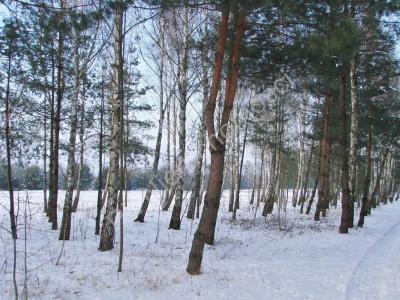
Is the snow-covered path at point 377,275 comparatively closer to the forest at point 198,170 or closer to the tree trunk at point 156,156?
the forest at point 198,170

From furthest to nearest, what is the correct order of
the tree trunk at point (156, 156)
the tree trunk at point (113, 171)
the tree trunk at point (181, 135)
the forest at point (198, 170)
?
the tree trunk at point (156, 156) < the tree trunk at point (181, 135) < the tree trunk at point (113, 171) < the forest at point (198, 170)

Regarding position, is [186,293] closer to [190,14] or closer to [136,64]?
[190,14]

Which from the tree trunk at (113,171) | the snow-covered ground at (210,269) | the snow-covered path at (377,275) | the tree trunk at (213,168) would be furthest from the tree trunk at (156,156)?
the snow-covered path at (377,275)

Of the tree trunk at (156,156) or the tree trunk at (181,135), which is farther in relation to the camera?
the tree trunk at (156,156)

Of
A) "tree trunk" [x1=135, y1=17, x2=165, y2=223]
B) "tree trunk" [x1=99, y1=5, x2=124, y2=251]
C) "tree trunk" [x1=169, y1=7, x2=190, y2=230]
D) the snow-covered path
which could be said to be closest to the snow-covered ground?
the snow-covered path

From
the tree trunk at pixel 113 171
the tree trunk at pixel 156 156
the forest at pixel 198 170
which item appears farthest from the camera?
the tree trunk at pixel 156 156

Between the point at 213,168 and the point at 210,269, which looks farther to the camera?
the point at 210,269

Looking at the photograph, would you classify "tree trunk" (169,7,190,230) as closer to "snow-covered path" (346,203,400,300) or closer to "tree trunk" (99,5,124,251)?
"tree trunk" (99,5,124,251)

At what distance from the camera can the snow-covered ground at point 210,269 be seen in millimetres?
6668

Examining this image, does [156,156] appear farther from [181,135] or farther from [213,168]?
[213,168]

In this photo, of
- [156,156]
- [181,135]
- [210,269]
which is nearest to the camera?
[210,269]

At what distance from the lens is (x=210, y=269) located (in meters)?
8.24

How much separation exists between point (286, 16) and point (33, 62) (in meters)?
4.92

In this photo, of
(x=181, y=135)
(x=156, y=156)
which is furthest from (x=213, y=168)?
(x=156, y=156)
